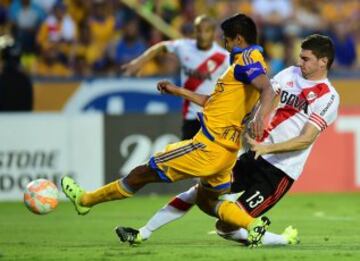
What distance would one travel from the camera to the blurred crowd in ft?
60.1

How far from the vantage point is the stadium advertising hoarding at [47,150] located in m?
15.7

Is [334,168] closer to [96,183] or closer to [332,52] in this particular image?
[96,183]

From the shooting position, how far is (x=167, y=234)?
10.9 m

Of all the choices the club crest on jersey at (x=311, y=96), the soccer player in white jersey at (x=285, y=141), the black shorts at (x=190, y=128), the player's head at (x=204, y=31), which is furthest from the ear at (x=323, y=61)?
the black shorts at (x=190, y=128)

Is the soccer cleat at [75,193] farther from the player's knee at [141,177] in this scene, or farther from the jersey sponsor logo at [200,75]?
the jersey sponsor logo at [200,75]

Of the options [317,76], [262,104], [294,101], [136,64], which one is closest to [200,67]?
[136,64]

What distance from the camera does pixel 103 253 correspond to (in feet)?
28.5

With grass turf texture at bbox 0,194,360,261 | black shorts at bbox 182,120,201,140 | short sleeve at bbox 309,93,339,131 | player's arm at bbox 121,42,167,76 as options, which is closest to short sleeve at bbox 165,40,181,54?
player's arm at bbox 121,42,167,76

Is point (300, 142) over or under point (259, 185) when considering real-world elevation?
over

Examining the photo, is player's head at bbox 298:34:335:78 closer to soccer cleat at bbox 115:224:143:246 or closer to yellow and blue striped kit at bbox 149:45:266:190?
yellow and blue striped kit at bbox 149:45:266:190

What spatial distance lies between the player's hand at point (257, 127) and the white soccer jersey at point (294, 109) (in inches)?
25.5

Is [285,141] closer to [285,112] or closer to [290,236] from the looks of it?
[285,112]

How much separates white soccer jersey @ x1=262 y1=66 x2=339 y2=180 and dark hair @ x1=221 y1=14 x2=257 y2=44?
0.59m

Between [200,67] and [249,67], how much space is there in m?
4.30
